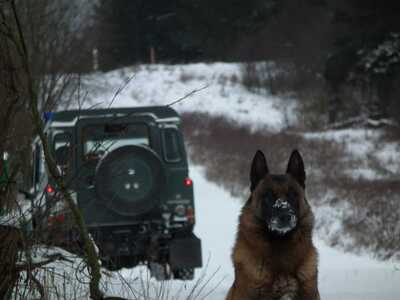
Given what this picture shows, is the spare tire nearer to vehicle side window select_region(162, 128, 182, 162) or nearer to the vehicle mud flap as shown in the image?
the vehicle mud flap

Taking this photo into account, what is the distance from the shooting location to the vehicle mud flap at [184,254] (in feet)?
30.0

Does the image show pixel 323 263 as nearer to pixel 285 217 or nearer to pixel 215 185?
pixel 285 217

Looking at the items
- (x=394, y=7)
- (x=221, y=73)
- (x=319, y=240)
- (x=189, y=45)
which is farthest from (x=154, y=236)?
(x=189, y=45)

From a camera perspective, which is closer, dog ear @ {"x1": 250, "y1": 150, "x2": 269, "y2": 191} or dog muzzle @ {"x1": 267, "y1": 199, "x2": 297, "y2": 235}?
dog muzzle @ {"x1": 267, "y1": 199, "x2": 297, "y2": 235}

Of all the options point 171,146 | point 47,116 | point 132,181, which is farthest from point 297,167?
point 171,146

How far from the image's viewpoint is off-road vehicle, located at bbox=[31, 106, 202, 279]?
880 centimetres

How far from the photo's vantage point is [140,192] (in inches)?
353

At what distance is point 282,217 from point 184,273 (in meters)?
5.10

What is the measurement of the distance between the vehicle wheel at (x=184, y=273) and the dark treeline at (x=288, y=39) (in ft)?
21.6

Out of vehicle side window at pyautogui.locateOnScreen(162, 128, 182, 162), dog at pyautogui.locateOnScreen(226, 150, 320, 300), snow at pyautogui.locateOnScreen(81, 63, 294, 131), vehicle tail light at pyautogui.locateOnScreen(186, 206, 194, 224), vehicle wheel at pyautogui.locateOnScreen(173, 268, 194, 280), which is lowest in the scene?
vehicle wheel at pyautogui.locateOnScreen(173, 268, 194, 280)

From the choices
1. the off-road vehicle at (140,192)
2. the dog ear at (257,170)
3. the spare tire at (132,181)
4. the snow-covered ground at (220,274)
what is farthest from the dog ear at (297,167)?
the spare tire at (132,181)

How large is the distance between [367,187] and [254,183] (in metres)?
11.2

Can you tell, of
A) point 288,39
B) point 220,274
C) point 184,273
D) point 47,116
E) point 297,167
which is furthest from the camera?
point 288,39

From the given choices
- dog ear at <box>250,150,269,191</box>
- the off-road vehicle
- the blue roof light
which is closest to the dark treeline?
the off-road vehicle
